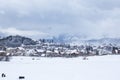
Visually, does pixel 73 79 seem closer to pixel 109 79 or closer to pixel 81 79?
pixel 81 79

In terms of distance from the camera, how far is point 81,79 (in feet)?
111

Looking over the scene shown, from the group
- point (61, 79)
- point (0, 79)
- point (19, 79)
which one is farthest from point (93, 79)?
point (0, 79)

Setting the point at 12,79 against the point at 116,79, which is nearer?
the point at 116,79

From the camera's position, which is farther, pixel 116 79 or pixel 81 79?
pixel 81 79

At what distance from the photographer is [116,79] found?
3173 centimetres

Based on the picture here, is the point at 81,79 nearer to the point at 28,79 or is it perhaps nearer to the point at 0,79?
the point at 28,79

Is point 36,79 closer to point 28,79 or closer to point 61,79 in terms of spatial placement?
point 28,79

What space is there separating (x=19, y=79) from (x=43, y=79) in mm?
3046

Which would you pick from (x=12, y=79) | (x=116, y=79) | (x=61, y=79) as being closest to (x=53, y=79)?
(x=61, y=79)

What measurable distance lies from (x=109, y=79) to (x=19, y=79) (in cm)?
1123

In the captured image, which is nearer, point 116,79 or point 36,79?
point 116,79

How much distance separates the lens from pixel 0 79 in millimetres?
34438

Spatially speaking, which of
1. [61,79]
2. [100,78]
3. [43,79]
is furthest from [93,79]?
[43,79]

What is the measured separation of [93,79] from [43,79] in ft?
20.6
